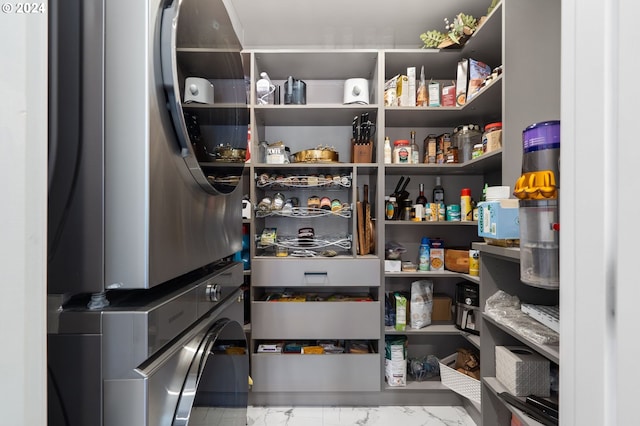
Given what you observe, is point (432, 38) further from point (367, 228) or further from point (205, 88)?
point (205, 88)

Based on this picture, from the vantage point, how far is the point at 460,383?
1.80 m

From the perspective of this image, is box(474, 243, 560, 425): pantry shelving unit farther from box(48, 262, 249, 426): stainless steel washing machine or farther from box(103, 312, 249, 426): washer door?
box(48, 262, 249, 426): stainless steel washing machine

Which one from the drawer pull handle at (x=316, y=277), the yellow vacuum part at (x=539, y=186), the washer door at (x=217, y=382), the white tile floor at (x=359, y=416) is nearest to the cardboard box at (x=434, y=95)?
the drawer pull handle at (x=316, y=277)

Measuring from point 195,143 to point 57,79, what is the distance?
0.23 metres

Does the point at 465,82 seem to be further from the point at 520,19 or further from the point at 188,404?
the point at 188,404

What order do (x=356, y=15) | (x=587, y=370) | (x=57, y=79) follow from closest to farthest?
(x=587, y=370)
(x=57, y=79)
(x=356, y=15)

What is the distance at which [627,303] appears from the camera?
0.34 meters

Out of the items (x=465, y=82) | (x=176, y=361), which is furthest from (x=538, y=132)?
(x=465, y=82)

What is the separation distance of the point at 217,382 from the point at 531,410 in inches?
34.9

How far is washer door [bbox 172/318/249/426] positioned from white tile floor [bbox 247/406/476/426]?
31.1 inches

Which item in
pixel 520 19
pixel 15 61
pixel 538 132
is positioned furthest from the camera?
pixel 520 19

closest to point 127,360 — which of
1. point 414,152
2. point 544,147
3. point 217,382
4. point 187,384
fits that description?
point 187,384

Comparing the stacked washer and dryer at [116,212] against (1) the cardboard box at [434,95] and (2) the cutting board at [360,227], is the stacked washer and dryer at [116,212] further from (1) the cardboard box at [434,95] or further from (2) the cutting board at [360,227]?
(1) the cardboard box at [434,95]

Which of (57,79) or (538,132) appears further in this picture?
(538,132)
